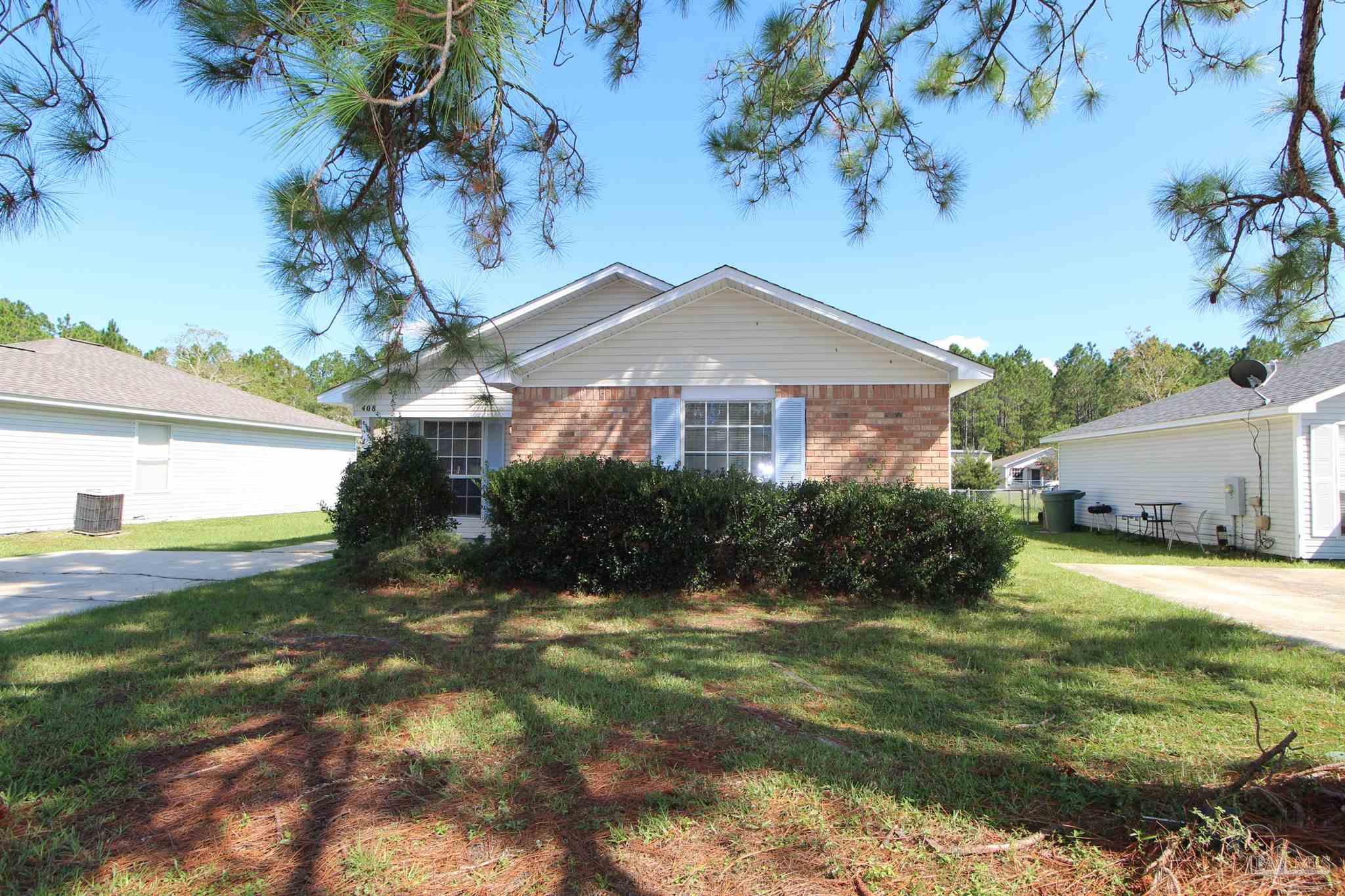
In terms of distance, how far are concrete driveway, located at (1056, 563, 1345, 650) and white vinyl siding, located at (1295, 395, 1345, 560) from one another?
1.46 metres

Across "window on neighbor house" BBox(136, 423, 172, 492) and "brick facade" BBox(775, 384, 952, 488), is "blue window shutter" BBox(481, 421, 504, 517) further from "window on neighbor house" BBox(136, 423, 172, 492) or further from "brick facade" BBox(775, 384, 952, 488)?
"window on neighbor house" BBox(136, 423, 172, 492)

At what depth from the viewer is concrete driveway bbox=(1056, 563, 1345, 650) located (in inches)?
262

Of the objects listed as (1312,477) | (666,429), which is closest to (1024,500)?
(1312,477)

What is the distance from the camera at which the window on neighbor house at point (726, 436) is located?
9.77 m

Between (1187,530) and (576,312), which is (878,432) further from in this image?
(1187,530)

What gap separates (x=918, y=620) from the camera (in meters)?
6.70

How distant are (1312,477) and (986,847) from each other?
44.6 ft

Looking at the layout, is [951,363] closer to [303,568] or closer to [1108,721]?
[1108,721]

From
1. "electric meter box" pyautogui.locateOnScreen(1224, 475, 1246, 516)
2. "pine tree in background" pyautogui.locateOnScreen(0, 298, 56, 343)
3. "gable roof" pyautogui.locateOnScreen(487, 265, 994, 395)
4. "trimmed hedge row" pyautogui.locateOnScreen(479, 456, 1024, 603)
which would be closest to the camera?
"trimmed hedge row" pyautogui.locateOnScreen(479, 456, 1024, 603)

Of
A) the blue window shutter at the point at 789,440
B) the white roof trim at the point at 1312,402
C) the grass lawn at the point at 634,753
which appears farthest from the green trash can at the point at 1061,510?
the grass lawn at the point at 634,753

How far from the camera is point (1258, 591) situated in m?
8.71

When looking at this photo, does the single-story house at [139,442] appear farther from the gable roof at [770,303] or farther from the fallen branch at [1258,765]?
the fallen branch at [1258,765]

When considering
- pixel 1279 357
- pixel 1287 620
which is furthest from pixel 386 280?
pixel 1287 620

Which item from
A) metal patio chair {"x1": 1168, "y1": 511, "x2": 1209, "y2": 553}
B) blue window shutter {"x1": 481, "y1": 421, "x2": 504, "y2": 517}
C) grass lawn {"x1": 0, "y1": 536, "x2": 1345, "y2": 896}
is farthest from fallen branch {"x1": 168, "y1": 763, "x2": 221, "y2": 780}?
metal patio chair {"x1": 1168, "y1": 511, "x2": 1209, "y2": 553}
